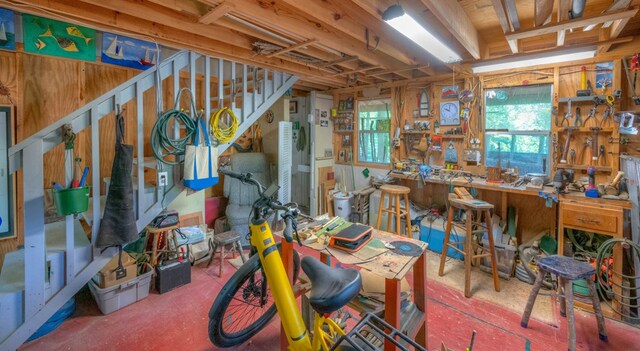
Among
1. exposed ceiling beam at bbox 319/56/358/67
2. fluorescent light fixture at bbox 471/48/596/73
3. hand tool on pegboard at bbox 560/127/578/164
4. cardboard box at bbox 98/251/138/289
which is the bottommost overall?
cardboard box at bbox 98/251/138/289

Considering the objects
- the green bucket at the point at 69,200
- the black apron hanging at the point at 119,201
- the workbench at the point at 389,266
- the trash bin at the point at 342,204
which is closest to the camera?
the workbench at the point at 389,266

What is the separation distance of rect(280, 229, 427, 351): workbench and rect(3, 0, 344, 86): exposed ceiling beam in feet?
7.54

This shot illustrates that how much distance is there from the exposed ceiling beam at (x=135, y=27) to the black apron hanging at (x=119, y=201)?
78cm

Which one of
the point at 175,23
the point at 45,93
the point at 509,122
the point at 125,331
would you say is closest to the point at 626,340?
the point at 509,122

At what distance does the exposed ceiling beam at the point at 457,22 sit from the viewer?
7.19 feet

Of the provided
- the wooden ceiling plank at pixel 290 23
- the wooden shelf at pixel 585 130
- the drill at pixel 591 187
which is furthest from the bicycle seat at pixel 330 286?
the wooden shelf at pixel 585 130

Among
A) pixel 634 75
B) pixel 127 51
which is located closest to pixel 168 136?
pixel 127 51

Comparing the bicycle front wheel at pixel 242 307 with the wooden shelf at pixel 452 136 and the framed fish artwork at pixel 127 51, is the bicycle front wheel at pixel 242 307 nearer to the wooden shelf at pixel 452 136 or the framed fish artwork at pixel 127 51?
the framed fish artwork at pixel 127 51

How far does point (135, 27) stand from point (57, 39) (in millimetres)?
1123

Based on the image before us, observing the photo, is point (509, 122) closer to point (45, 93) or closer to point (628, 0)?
point (628, 0)

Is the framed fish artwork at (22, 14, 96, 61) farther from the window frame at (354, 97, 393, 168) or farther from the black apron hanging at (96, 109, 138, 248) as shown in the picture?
the window frame at (354, 97, 393, 168)

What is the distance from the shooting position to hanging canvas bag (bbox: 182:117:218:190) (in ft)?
9.25

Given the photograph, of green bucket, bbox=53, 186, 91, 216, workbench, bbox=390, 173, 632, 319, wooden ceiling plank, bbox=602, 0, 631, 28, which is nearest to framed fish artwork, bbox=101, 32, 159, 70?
green bucket, bbox=53, 186, 91, 216

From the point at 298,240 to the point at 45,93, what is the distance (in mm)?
3175
